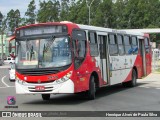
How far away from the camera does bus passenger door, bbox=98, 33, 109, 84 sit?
17.3 meters

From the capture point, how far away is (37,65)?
14570 millimetres

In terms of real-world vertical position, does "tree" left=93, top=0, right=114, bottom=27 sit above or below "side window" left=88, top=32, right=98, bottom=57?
above

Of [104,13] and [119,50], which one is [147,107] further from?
[104,13]

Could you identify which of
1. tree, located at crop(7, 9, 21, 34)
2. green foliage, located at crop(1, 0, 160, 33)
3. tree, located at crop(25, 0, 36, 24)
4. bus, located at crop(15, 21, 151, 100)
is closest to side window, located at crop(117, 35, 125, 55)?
bus, located at crop(15, 21, 151, 100)

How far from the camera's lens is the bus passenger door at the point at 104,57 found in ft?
56.9

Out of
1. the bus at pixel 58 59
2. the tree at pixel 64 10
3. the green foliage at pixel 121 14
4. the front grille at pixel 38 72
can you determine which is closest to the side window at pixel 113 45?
the bus at pixel 58 59

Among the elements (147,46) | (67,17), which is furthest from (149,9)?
(147,46)

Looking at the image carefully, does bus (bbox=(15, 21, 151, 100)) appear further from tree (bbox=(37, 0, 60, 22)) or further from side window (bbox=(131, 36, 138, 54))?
tree (bbox=(37, 0, 60, 22))

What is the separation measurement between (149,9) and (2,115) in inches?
2802

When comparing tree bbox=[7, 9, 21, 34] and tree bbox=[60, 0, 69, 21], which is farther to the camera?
tree bbox=[7, 9, 21, 34]

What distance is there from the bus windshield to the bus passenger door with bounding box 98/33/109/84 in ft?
9.89

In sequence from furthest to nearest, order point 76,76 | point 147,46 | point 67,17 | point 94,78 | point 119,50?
point 67,17 < point 147,46 < point 119,50 < point 94,78 < point 76,76

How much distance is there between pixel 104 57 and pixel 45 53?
3.82 meters

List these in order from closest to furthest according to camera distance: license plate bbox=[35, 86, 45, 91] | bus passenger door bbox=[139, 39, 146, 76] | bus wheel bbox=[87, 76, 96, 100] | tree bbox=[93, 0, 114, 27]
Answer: license plate bbox=[35, 86, 45, 91] → bus wheel bbox=[87, 76, 96, 100] → bus passenger door bbox=[139, 39, 146, 76] → tree bbox=[93, 0, 114, 27]
